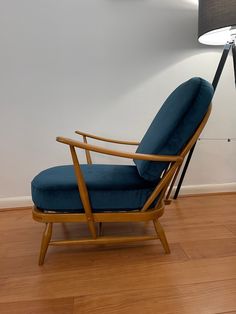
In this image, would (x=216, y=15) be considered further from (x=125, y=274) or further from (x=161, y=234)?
(x=125, y=274)

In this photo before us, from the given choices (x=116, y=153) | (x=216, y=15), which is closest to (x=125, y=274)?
(x=116, y=153)

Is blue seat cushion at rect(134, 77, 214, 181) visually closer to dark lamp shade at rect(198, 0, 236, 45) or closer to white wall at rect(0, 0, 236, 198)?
dark lamp shade at rect(198, 0, 236, 45)

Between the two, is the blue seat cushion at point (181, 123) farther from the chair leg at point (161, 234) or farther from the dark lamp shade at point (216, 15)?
the dark lamp shade at point (216, 15)

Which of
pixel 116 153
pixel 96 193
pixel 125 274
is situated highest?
pixel 116 153

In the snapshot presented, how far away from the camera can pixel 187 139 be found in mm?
1017

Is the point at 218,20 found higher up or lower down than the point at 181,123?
higher up

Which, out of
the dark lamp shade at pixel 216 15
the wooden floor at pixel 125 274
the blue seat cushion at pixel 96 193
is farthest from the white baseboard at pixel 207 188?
the dark lamp shade at pixel 216 15

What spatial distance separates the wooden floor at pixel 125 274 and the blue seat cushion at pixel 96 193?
0.89 feet

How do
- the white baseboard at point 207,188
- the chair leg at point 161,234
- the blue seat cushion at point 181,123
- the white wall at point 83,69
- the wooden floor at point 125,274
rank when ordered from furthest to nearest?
the white baseboard at point 207,188 < the white wall at point 83,69 < the chair leg at point 161,234 < the blue seat cushion at point 181,123 < the wooden floor at point 125,274

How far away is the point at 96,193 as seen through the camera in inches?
40.6

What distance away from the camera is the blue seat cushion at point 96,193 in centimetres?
103

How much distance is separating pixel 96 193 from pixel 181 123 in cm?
48

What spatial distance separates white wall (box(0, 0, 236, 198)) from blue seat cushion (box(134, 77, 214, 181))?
0.73 m

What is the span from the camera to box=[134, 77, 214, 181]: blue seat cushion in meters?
0.96
